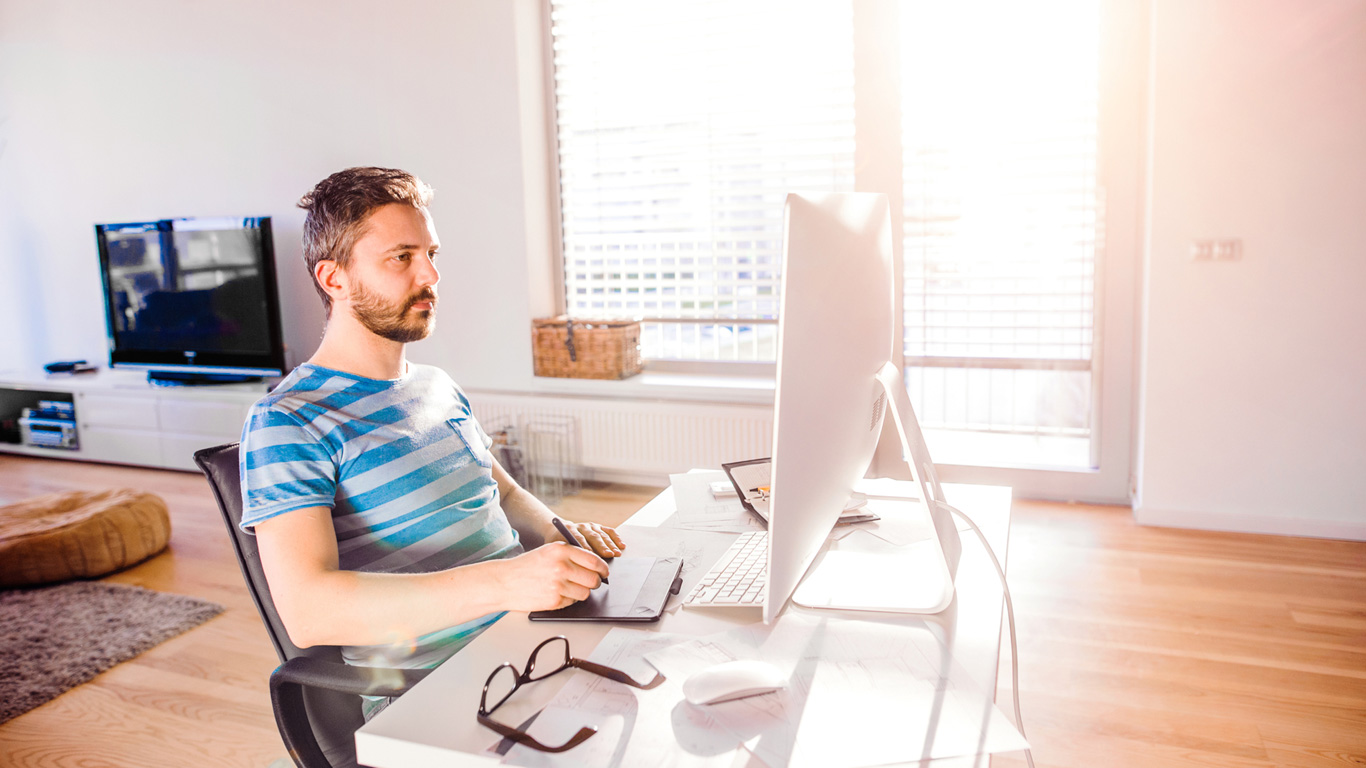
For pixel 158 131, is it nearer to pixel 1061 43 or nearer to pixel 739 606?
pixel 1061 43

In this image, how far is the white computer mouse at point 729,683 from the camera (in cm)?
85

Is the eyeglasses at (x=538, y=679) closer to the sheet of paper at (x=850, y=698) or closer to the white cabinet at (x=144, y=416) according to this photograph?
the sheet of paper at (x=850, y=698)

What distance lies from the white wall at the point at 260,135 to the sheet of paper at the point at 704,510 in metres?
2.53

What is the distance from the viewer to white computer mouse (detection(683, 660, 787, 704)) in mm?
848

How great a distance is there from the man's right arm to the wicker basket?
2782 mm

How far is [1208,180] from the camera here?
2988mm

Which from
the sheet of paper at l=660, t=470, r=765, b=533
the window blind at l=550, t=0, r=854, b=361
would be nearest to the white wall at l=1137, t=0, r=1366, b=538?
the window blind at l=550, t=0, r=854, b=361

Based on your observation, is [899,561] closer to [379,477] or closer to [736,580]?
[736,580]

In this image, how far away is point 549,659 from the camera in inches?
38.0

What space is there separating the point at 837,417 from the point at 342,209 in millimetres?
814

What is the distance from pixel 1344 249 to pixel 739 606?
285cm

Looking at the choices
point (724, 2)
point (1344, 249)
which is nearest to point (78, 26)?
point (724, 2)

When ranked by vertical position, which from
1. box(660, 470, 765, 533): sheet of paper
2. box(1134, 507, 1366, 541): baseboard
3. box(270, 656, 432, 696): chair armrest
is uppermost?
box(660, 470, 765, 533): sheet of paper

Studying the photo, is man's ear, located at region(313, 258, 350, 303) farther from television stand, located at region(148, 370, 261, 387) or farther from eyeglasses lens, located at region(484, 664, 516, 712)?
television stand, located at region(148, 370, 261, 387)
